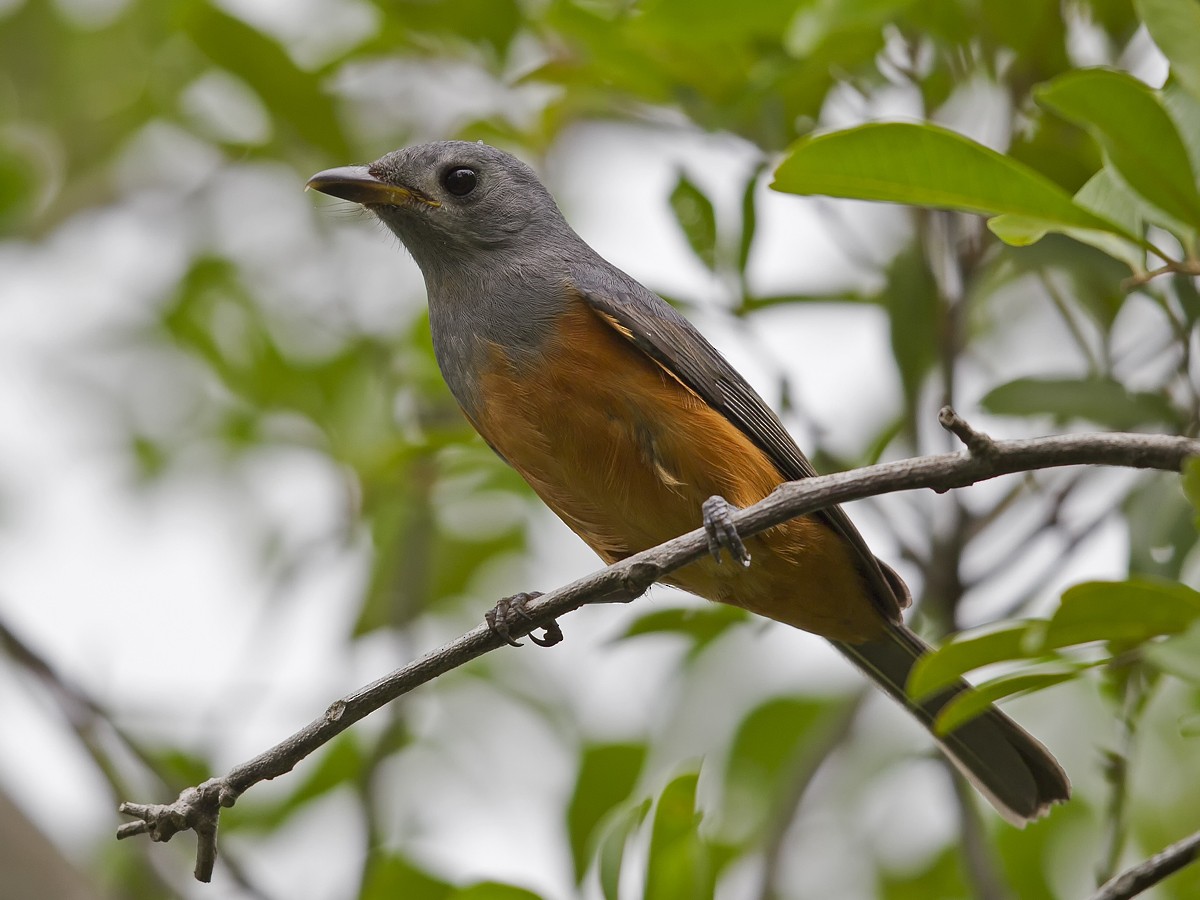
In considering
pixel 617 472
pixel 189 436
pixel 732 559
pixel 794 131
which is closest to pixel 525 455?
pixel 617 472

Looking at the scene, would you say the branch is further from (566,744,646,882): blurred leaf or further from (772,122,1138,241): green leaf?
(566,744,646,882): blurred leaf

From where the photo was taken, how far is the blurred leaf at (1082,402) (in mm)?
4105

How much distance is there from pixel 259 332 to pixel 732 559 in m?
2.90

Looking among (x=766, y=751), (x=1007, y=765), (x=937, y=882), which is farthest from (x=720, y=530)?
(x=937, y=882)

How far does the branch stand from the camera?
108 inches

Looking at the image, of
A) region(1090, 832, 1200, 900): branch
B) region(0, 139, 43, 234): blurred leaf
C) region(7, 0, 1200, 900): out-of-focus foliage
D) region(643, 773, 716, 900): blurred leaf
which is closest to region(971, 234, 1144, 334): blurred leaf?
region(7, 0, 1200, 900): out-of-focus foliage

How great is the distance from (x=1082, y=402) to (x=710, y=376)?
45.1 inches

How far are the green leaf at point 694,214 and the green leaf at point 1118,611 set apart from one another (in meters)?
2.32

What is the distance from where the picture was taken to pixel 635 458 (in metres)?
4.26

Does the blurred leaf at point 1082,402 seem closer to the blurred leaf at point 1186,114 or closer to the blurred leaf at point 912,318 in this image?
the blurred leaf at point 912,318

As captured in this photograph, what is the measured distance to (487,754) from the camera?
6.41 meters

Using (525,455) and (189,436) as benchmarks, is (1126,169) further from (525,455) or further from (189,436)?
(189,436)

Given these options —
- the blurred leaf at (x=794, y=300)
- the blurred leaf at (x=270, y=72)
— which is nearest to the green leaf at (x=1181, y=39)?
the blurred leaf at (x=794, y=300)

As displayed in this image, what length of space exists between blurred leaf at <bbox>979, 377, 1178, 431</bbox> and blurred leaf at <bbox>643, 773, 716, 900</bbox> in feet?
4.78
